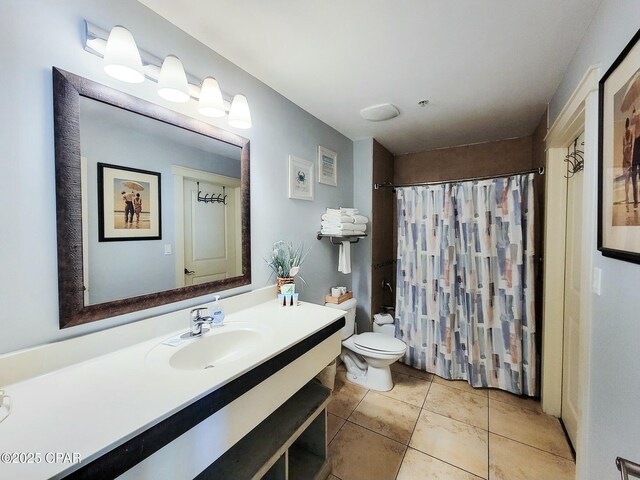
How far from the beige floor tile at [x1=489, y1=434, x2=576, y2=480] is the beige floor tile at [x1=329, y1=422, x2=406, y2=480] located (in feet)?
1.69

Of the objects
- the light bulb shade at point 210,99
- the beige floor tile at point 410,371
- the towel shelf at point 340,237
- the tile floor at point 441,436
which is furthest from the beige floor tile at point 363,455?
the light bulb shade at point 210,99

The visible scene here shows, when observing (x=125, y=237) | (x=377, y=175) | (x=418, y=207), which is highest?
(x=377, y=175)

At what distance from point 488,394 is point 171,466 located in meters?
2.37

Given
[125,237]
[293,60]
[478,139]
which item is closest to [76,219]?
[125,237]

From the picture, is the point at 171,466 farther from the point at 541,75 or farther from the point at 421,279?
the point at 541,75

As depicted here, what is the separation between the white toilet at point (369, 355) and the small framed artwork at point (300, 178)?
38.7 inches

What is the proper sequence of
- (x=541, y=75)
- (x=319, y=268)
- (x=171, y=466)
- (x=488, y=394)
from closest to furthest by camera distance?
(x=171, y=466), (x=541, y=75), (x=488, y=394), (x=319, y=268)

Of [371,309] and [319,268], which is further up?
[319,268]

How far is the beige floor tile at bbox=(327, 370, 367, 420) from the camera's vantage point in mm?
1943

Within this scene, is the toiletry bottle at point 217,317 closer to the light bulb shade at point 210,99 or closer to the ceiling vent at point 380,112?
the light bulb shade at point 210,99

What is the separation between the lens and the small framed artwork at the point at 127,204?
3.40 ft

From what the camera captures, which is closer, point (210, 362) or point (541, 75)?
point (210, 362)

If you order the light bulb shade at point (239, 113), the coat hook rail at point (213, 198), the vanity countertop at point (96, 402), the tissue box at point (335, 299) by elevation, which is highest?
the light bulb shade at point (239, 113)

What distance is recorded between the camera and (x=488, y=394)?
214 centimetres
